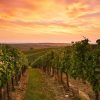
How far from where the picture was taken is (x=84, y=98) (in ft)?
97.5

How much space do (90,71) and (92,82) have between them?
1.46 metres

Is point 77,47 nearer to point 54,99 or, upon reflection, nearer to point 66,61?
point 54,99

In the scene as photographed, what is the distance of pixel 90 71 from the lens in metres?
26.3

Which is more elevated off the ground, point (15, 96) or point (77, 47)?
point (77, 47)

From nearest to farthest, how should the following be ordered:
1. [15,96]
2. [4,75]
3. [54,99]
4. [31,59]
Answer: [4,75] → [54,99] → [15,96] → [31,59]

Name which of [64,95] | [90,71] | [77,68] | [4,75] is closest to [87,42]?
[77,68]

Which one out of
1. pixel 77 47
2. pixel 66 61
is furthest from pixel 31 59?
pixel 77 47

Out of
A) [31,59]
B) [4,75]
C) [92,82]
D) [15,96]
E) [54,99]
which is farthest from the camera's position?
[31,59]

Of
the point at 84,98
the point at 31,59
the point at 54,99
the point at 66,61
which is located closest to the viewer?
the point at 84,98

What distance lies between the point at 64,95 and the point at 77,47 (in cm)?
740

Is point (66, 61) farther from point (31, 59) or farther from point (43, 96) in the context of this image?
point (31, 59)

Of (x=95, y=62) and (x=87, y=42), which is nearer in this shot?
(x=95, y=62)

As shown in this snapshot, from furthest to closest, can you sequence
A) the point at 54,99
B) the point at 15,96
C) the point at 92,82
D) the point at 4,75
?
the point at 15,96 < the point at 54,99 < the point at 4,75 < the point at 92,82

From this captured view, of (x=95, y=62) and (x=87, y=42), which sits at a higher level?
(x=87, y=42)
